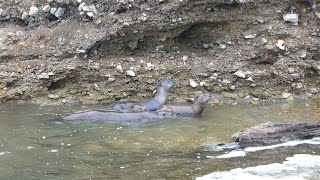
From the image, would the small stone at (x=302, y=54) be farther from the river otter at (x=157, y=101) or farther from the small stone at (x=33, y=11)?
the small stone at (x=33, y=11)

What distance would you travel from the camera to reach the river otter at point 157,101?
1009 cm

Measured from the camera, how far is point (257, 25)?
461 inches

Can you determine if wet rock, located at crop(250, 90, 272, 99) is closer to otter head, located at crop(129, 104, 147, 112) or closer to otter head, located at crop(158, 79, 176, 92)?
otter head, located at crop(158, 79, 176, 92)

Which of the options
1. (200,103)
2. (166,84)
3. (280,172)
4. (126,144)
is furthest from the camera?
(166,84)

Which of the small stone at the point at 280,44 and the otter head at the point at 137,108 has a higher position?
the small stone at the point at 280,44

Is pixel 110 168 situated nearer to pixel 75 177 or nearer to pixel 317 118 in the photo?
pixel 75 177

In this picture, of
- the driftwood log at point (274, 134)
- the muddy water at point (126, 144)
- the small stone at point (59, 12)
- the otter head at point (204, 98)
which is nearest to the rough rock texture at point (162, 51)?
the small stone at point (59, 12)

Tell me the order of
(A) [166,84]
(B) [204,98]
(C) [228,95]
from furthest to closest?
(C) [228,95] < (A) [166,84] < (B) [204,98]

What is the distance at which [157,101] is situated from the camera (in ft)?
A: 33.9

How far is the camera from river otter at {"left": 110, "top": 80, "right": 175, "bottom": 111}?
33.1 ft

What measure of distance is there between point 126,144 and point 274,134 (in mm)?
2059

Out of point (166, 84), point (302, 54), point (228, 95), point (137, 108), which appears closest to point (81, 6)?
point (166, 84)

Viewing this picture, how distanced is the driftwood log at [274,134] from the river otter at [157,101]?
9.37 feet

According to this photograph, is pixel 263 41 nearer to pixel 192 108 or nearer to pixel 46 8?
pixel 192 108
